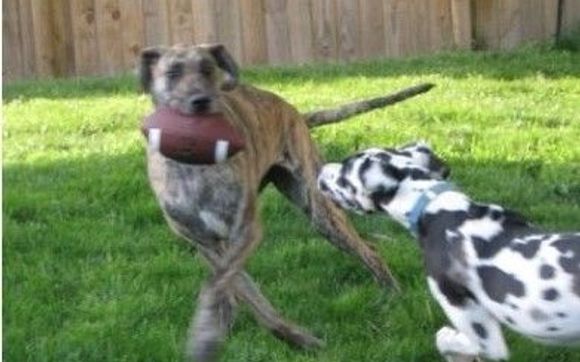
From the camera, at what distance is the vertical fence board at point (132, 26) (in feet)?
46.1

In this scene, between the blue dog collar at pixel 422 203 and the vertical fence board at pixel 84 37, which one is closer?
the blue dog collar at pixel 422 203

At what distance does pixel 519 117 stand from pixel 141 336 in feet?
16.0

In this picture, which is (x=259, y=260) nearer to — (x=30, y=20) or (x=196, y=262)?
(x=196, y=262)

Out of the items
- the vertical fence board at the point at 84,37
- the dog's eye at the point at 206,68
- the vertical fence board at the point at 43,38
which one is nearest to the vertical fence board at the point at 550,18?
the vertical fence board at the point at 84,37

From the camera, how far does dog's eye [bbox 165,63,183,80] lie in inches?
245

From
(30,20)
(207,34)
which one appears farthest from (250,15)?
(30,20)

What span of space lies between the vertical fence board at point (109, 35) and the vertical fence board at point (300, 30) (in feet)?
5.39

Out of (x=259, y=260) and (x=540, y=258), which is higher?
(x=540, y=258)

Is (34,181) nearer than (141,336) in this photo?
No

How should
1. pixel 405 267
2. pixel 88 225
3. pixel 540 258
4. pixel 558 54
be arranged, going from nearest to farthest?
pixel 540 258, pixel 405 267, pixel 88 225, pixel 558 54

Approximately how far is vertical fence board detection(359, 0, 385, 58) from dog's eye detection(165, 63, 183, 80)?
26.5 feet

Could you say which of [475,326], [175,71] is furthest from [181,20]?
[475,326]

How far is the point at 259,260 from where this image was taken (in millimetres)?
7543

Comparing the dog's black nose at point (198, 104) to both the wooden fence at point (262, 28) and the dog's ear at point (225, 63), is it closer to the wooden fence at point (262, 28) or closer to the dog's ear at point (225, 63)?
the dog's ear at point (225, 63)
